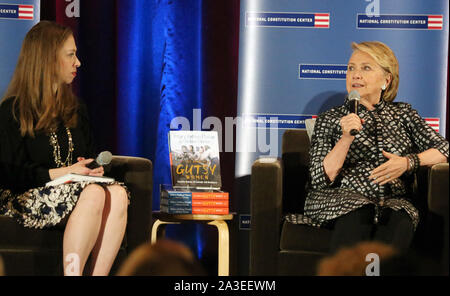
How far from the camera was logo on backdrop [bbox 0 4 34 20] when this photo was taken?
3666 millimetres

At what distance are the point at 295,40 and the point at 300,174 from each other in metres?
0.95

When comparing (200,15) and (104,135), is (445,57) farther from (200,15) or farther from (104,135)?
(104,135)

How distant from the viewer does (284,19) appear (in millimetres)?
3703

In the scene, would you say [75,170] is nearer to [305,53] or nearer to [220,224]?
[220,224]

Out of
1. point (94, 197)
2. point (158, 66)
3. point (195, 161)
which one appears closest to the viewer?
point (94, 197)

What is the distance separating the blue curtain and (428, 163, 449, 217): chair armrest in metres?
1.89

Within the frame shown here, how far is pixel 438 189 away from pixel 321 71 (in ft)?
4.33

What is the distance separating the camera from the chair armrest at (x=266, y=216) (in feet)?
8.73

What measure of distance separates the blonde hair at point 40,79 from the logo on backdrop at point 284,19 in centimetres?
125

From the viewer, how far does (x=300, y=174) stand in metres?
3.16

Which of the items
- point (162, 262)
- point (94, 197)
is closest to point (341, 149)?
point (94, 197)

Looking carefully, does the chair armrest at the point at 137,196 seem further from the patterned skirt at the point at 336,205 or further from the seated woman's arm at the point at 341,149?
the seated woman's arm at the point at 341,149

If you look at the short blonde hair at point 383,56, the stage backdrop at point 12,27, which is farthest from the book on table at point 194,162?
the stage backdrop at point 12,27

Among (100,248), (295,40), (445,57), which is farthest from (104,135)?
(445,57)
